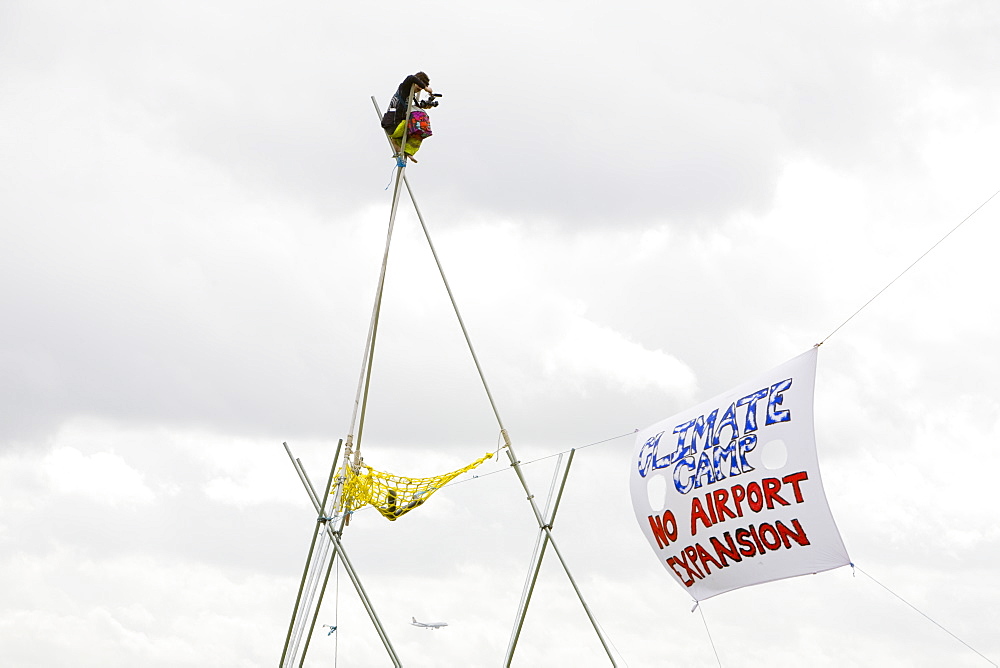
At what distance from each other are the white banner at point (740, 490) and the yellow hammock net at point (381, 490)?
244 centimetres

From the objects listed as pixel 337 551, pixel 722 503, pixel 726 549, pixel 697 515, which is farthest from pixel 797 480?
pixel 337 551

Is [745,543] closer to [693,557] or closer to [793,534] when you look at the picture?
[793,534]

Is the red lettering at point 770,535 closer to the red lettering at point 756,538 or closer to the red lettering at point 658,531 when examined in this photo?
the red lettering at point 756,538

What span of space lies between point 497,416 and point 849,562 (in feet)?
14.7

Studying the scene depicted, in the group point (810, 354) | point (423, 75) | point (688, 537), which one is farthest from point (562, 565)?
point (423, 75)

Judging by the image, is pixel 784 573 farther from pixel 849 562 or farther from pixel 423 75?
pixel 423 75

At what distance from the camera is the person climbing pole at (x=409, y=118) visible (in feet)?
55.8

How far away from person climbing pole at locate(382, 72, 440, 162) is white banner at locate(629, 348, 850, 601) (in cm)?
454

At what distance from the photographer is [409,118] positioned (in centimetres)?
1706

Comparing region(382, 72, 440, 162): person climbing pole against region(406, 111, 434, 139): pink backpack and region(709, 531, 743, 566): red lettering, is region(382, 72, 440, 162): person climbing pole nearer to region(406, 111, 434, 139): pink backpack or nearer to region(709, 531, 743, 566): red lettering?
region(406, 111, 434, 139): pink backpack

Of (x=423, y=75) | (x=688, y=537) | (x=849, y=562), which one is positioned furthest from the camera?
(x=423, y=75)

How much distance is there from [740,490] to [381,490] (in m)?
4.26

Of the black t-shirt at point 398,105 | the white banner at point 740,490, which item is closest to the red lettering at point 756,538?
the white banner at point 740,490

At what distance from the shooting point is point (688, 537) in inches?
610
